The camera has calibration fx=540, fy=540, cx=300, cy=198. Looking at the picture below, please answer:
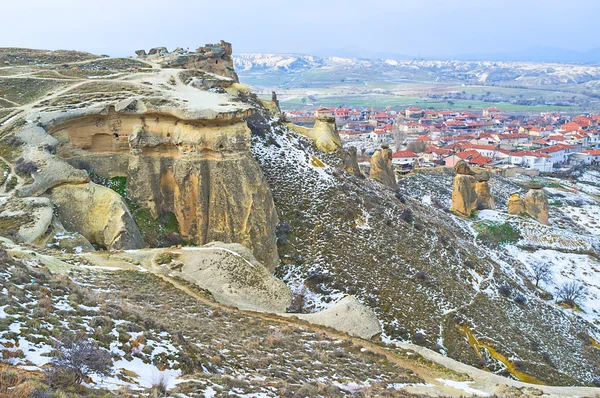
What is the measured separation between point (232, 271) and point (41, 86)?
65.5 ft

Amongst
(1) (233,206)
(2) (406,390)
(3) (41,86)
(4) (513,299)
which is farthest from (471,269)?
(3) (41,86)

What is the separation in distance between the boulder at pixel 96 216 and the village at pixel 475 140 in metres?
49.7

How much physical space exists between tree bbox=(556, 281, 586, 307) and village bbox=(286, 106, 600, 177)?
38609 mm

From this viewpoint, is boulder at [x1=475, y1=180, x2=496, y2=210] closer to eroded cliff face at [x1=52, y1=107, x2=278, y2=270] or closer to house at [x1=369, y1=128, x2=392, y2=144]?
eroded cliff face at [x1=52, y1=107, x2=278, y2=270]

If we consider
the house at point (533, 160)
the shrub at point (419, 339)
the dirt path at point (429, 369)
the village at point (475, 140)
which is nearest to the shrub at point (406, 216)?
the shrub at point (419, 339)

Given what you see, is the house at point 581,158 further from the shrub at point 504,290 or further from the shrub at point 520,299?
the shrub at point 504,290

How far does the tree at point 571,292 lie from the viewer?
3754 cm

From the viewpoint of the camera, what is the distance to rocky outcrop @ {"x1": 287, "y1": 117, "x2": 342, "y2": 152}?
39719 millimetres

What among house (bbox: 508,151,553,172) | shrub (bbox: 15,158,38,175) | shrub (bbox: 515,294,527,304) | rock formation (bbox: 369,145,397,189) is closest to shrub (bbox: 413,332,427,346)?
shrub (bbox: 515,294,527,304)

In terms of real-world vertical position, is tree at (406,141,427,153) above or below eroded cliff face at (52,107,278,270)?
below

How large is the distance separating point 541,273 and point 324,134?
2019 centimetres

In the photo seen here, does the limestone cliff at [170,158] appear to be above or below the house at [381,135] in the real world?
above

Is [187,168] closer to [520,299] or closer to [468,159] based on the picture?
[520,299]

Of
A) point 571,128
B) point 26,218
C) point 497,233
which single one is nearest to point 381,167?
point 497,233
